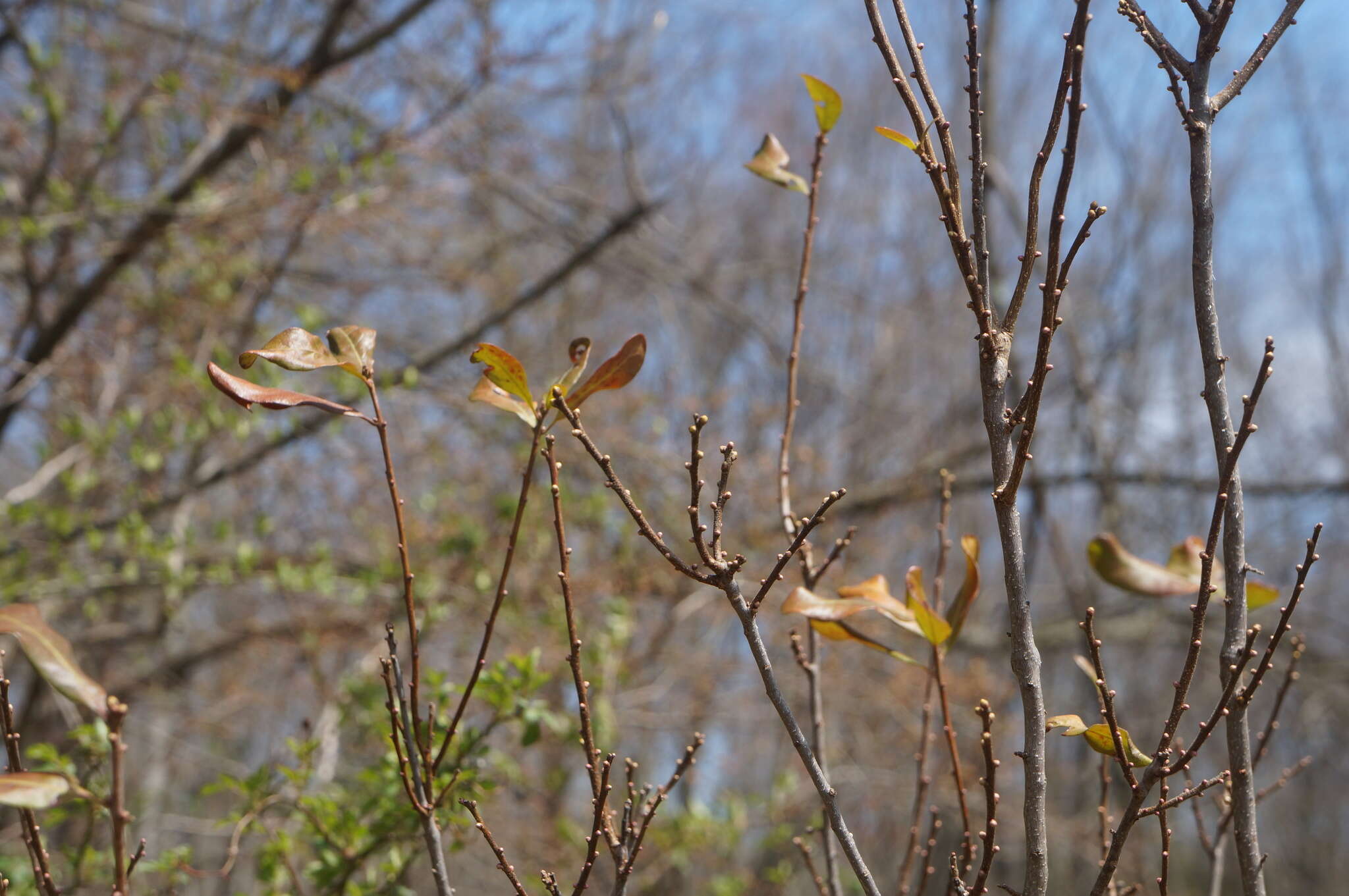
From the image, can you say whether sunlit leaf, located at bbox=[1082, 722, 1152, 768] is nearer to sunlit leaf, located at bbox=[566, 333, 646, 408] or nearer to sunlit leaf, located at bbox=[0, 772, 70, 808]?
sunlit leaf, located at bbox=[566, 333, 646, 408]

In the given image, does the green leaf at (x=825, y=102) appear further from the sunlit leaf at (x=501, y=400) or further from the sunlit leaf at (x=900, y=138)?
the sunlit leaf at (x=501, y=400)

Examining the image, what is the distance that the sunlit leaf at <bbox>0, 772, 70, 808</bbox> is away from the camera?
0.64 metres

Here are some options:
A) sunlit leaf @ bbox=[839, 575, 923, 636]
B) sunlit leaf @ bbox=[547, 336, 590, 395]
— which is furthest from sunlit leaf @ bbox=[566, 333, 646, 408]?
sunlit leaf @ bbox=[839, 575, 923, 636]

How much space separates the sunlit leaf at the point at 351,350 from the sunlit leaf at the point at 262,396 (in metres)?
0.05

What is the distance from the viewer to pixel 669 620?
4.06 meters

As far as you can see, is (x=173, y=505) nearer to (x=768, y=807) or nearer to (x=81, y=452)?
(x=81, y=452)

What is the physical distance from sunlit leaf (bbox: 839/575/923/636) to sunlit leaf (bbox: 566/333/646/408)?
0.98 feet

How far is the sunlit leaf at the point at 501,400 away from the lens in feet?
3.15

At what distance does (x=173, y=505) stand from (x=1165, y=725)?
3.32 m

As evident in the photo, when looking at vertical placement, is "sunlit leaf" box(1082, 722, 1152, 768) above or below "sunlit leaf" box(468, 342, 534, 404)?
below

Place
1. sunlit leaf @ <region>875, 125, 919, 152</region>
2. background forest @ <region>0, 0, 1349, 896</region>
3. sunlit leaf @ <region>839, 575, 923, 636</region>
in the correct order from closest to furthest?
sunlit leaf @ <region>875, 125, 919, 152</region> < sunlit leaf @ <region>839, 575, 923, 636</region> < background forest @ <region>0, 0, 1349, 896</region>

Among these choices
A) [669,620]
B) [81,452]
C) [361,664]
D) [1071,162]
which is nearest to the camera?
[1071,162]

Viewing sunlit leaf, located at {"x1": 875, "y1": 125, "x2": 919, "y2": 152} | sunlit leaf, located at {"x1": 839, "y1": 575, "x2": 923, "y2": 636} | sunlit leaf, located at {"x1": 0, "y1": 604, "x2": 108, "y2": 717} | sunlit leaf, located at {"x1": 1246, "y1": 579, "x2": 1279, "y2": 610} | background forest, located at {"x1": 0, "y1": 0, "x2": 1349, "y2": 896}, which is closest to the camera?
sunlit leaf, located at {"x1": 0, "y1": 604, "x2": 108, "y2": 717}

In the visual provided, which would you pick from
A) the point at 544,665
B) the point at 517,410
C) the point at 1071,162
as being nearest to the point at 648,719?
the point at 544,665
